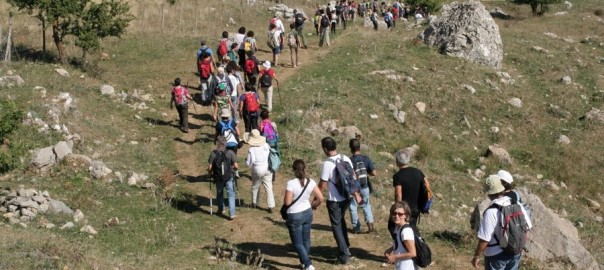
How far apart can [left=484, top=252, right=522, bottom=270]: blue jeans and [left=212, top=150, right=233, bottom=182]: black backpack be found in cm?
534

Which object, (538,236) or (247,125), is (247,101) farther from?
(538,236)

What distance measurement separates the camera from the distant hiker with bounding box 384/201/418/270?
22.8 feet

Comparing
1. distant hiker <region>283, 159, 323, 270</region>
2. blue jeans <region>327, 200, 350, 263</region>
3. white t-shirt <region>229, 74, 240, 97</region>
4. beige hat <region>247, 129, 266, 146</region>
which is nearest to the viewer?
distant hiker <region>283, 159, 323, 270</region>

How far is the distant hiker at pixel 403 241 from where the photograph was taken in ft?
22.8

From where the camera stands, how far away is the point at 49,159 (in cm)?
1355

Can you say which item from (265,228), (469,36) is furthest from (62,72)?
(469,36)

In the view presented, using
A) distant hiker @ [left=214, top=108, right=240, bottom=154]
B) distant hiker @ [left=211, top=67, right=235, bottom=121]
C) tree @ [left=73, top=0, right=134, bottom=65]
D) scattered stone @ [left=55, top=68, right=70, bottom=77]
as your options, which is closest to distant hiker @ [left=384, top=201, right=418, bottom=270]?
distant hiker @ [left=214, top=108, right=240, bottom=154]

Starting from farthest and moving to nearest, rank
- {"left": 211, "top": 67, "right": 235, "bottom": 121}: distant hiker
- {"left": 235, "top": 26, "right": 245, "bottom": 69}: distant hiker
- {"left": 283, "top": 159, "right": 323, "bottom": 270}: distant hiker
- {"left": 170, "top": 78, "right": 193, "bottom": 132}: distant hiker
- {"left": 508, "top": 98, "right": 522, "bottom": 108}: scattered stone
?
{"left": 508, "top": 98, "right": 522, "bottom": 108}: scattered stone < {"left": 235, "top": 26, "right": 245, "bottom": 69}: distant hiker < {"left": 170, "top": 78, "right": 193, "bottom": 132}: distant hiker < {"left": 211, "top": 67, "right": 235, "bottom": 121}: distant hiker < {"left": 283, "top": 159, "right": 323, "bottom": 270}: distant hiker

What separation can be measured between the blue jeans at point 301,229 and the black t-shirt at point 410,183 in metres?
1.48

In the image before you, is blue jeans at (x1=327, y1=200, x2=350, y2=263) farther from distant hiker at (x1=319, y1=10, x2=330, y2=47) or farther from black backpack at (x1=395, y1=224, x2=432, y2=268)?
distant hiker at (x1=319, y1=10, x2=330, y2=47)

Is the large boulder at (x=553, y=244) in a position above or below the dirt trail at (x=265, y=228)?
above

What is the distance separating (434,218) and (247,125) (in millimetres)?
5502

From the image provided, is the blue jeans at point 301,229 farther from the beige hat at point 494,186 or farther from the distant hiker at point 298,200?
the beige hat at point 494,186

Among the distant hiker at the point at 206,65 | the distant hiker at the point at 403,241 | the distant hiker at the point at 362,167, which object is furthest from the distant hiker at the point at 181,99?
the distant hiker at the point at 403,241
